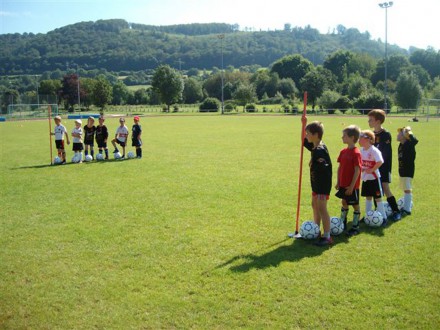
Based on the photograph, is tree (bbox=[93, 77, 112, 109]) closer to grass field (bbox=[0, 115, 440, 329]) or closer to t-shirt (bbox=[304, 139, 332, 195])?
grass field (bbox=[0, 115, 440, 329])

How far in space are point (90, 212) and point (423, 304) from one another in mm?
7292

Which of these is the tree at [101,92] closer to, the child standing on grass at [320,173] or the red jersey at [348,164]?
the child standing on grass at [320,173]

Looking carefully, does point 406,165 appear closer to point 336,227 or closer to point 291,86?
point 336,227

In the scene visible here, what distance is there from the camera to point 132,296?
17.8 feet

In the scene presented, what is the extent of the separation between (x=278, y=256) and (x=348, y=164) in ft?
7.15

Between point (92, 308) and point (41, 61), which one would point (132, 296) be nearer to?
point (92, 308)

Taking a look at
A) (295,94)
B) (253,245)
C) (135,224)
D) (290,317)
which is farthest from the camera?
(295,94)

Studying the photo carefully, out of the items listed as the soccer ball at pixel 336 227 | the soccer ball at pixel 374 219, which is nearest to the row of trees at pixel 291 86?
the soccer ball at pixel 374 219

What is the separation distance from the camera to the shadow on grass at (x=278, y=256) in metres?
6.34

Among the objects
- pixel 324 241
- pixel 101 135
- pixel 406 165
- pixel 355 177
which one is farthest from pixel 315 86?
pixel 324 241

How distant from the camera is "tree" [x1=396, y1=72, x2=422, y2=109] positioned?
62.9 metres

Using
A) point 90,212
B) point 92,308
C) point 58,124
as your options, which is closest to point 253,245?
point 92,308

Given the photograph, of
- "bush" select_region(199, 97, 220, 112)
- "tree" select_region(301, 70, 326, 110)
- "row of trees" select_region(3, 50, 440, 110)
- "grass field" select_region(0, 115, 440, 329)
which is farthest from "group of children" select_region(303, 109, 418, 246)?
"tree" select_region(301, 70, 326, 110)

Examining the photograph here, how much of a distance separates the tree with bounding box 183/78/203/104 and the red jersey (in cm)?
10550
